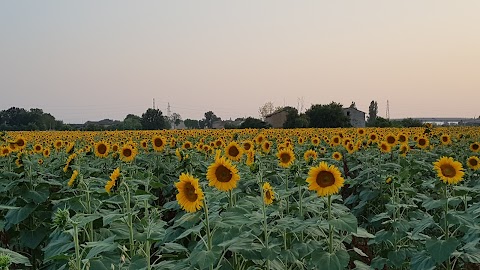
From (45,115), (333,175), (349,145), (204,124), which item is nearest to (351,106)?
(204,124)

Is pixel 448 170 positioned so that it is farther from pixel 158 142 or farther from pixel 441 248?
pixel 158 142

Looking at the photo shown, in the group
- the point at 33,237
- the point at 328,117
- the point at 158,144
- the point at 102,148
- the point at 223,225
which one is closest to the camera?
the point at 223,225

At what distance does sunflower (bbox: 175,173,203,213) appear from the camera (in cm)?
264

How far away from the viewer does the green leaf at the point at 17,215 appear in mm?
4367

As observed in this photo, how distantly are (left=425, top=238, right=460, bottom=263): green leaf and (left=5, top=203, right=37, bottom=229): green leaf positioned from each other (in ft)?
10.8

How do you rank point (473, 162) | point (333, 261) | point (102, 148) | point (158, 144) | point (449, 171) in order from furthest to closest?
point (158, 144), point (102, 148), point (473, 162), point (449, 171), point (333, 261)

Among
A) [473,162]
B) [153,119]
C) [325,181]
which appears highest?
[153,119]

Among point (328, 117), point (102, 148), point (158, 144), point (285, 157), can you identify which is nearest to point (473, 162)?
point (285, 157)

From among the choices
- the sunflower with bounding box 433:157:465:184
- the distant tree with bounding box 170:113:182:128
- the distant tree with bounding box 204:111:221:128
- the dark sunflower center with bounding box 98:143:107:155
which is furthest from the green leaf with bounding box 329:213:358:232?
the distant tree with bounding box 204:111:221:128

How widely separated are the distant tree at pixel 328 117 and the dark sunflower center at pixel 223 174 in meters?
37.5

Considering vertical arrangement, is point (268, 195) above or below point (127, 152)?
Answer: below

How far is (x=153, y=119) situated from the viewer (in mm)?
47125

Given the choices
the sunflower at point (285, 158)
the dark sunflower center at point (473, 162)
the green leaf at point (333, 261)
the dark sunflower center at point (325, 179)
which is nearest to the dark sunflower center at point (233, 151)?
the sunflower at point (285, 158)

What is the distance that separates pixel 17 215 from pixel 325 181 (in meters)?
2.86
